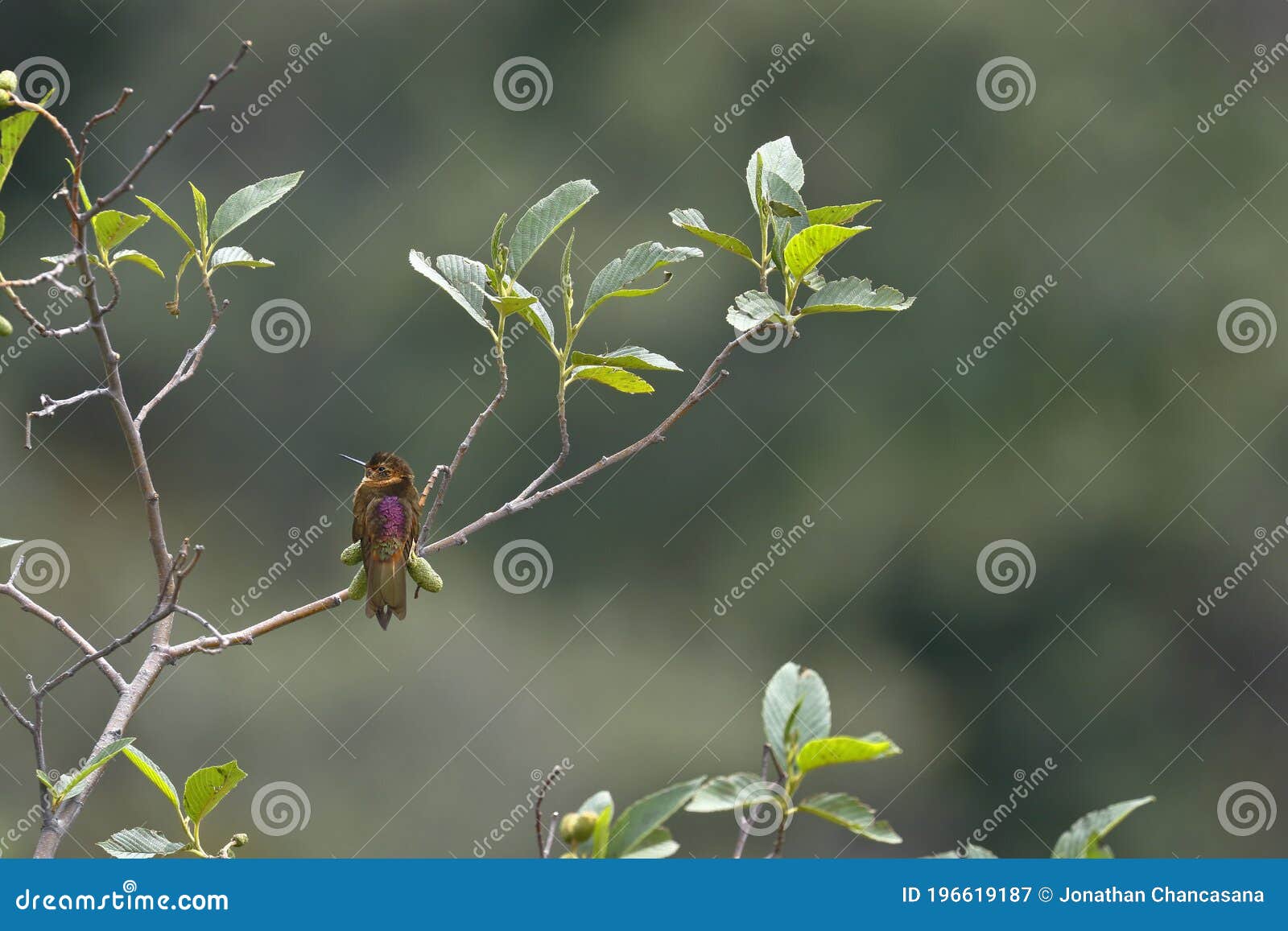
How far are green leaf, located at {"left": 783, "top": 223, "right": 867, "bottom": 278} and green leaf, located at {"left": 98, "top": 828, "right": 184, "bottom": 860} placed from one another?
55 cm

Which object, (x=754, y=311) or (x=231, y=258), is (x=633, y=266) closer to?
(x=754, y=311)

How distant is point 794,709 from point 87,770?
1.37ft

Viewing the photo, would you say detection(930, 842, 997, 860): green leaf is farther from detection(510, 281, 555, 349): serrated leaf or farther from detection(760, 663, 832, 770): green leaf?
detection(510, 281, 555, 349): serrated leaf

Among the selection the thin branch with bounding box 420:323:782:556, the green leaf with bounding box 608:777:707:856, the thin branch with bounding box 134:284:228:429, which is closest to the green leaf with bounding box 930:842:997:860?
the green leaf with bounding box 608:777:707:856

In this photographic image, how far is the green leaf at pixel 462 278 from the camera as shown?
0.83 metres

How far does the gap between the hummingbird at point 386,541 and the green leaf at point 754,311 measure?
0.28m

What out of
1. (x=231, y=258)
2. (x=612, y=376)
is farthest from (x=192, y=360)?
(x=612, y=376)

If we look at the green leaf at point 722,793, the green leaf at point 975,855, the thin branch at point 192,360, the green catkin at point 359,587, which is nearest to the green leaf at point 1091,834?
the green leaf at point 975,855

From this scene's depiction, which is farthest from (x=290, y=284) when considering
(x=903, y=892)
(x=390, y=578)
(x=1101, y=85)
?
(x=903, y=892)

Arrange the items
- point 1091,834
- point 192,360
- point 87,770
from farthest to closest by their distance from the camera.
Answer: point 192,360
point 87,770
point 1091,834

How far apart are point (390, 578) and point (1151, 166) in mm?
3684

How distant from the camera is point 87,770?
701mm

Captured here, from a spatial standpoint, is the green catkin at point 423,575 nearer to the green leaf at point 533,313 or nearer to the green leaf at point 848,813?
the green leaf at point 533,313

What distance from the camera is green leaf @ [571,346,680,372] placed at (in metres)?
0.83
